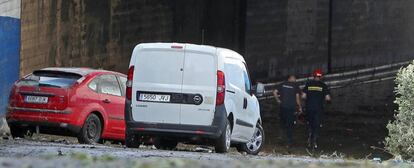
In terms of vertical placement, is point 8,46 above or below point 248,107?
above

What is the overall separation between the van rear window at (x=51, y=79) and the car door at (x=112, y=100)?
0.70 meters

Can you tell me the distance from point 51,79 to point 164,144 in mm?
2211

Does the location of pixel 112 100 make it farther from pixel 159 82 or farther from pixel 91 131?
pixel 159 82

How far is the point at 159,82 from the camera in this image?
44.4 ft

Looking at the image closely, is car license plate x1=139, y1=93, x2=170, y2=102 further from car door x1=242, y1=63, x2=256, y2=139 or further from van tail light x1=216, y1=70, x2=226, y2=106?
car door x1=242, y1=63, x2=256, y2=139

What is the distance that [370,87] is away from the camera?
103ft

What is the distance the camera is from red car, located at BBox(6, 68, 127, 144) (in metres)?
15.4

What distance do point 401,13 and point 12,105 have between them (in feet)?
67.0

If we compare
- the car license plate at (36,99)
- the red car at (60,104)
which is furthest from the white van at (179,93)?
the car license plate at (36,99)

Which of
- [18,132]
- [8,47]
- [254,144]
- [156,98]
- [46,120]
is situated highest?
[8,47]

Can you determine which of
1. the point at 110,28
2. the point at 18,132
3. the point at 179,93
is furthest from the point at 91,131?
the point at 110,28

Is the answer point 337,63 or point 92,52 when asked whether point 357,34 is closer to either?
point 337,63

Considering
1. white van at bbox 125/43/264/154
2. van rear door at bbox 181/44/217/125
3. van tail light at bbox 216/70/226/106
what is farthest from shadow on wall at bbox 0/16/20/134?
van tail light at bbox 216/70/226/106

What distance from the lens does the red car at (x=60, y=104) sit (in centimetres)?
1538
